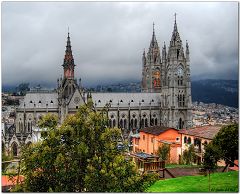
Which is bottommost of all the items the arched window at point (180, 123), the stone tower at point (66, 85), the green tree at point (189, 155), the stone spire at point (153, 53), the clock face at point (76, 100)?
the green tree at point (189, 155)

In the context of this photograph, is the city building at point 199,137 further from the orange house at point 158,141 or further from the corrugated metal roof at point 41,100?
the corrugated metal roof at point 41,100

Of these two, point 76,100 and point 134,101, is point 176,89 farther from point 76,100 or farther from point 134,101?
point 76,100

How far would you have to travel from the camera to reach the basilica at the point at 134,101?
41.3 meters

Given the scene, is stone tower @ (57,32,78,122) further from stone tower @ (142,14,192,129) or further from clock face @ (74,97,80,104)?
stone tower @ (142,14,192,129)

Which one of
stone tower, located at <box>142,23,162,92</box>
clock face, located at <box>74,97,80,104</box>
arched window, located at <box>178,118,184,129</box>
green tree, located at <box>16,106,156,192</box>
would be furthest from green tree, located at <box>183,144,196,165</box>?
stone tower, located at <box>142,23,162,92</box>

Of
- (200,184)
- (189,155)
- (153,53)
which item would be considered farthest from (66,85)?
(200,184)

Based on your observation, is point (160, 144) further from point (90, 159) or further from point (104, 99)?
point (104, 99)

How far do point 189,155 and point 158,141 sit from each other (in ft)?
12.7

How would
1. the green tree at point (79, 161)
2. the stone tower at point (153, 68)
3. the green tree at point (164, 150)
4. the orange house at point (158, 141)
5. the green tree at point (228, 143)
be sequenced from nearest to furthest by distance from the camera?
the green tree at point (79, 161)
the green tree at point (228, 143)
the green tree at point (164, 150)
the orange house at point (158, 141)
the stone tower at point (153, 68)

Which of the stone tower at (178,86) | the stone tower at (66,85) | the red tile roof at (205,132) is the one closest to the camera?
the red tile roof at (205,132)

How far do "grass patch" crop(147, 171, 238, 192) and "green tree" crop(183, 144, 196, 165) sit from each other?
587 cm

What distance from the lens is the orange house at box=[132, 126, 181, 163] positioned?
23125 mm

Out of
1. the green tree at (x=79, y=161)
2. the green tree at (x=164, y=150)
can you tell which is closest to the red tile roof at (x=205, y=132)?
the green tree at (x=164, y=150)

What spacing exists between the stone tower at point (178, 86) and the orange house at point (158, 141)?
18.8 m
